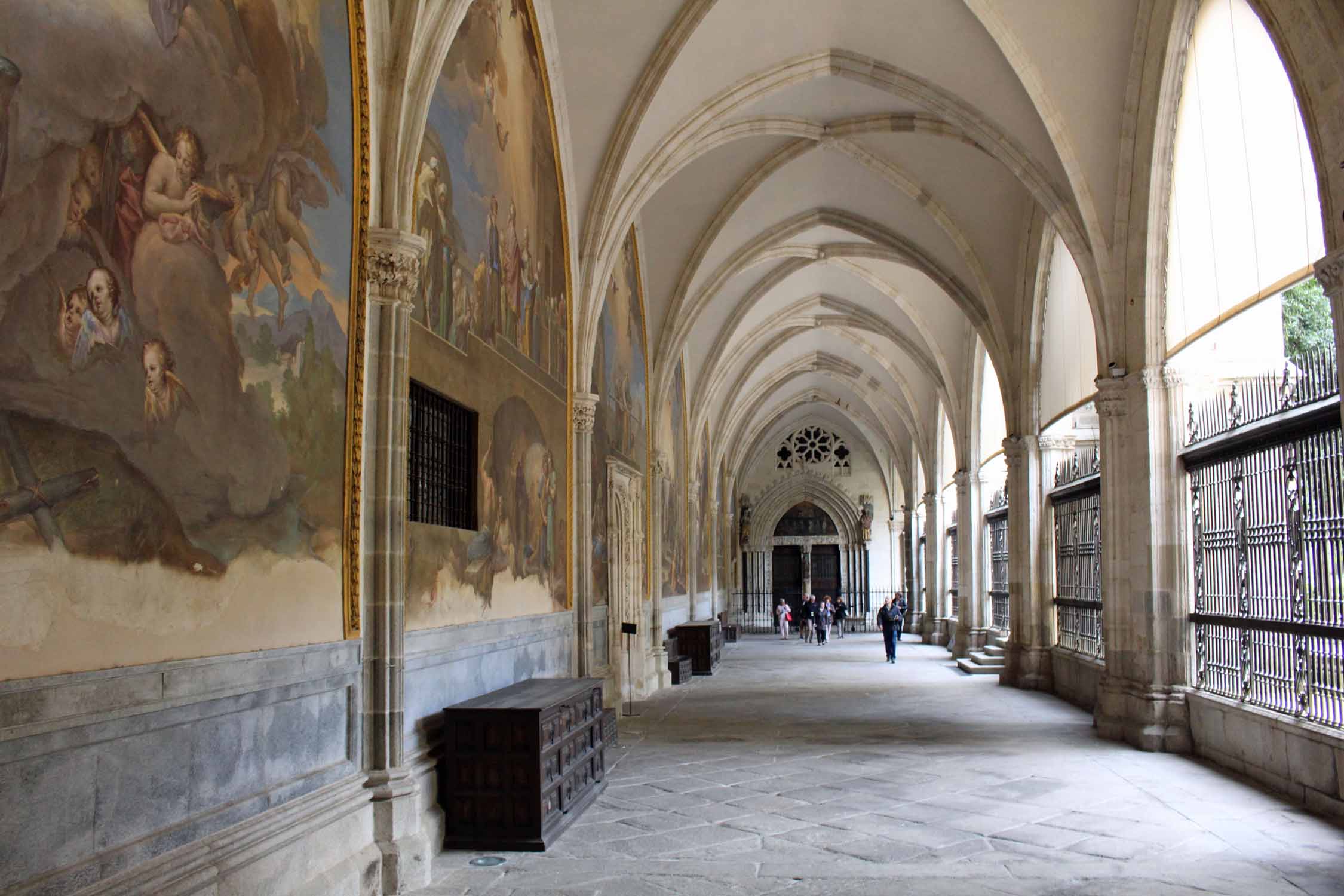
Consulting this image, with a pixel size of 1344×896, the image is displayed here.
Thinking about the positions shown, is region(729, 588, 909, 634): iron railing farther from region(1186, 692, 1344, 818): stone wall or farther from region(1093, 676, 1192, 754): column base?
region(1186, 692, 1344, 818): stone wall

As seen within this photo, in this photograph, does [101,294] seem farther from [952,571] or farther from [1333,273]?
[952,571]

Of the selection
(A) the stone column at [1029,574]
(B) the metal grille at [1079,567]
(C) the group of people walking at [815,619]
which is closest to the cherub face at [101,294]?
(B) the metal grille at [1079,567]

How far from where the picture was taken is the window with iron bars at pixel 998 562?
774 inches

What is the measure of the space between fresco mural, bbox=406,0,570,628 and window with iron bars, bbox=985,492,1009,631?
461 inches

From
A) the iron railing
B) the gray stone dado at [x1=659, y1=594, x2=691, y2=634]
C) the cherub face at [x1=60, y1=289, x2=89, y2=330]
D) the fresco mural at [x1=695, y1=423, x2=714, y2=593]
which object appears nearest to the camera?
the cherub face at [x1=60, y1=289, x2=89, y2=330]

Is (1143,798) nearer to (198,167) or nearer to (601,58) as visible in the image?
(198,167)

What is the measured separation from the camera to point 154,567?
3812mm

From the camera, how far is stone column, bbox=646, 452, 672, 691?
16250 mm

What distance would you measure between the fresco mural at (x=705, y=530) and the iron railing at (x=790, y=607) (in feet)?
30.7

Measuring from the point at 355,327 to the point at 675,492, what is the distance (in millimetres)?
14774

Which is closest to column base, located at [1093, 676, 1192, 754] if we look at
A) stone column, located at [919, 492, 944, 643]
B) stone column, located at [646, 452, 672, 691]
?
stone column, located at [646, 452, 672, 691]

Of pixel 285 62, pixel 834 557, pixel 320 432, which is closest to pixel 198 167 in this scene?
pixel 285 62

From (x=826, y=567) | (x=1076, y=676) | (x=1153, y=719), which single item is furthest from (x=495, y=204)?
(x=826, y=567)

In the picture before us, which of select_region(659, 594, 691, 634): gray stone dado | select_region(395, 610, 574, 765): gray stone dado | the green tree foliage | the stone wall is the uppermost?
the green tree foliage
